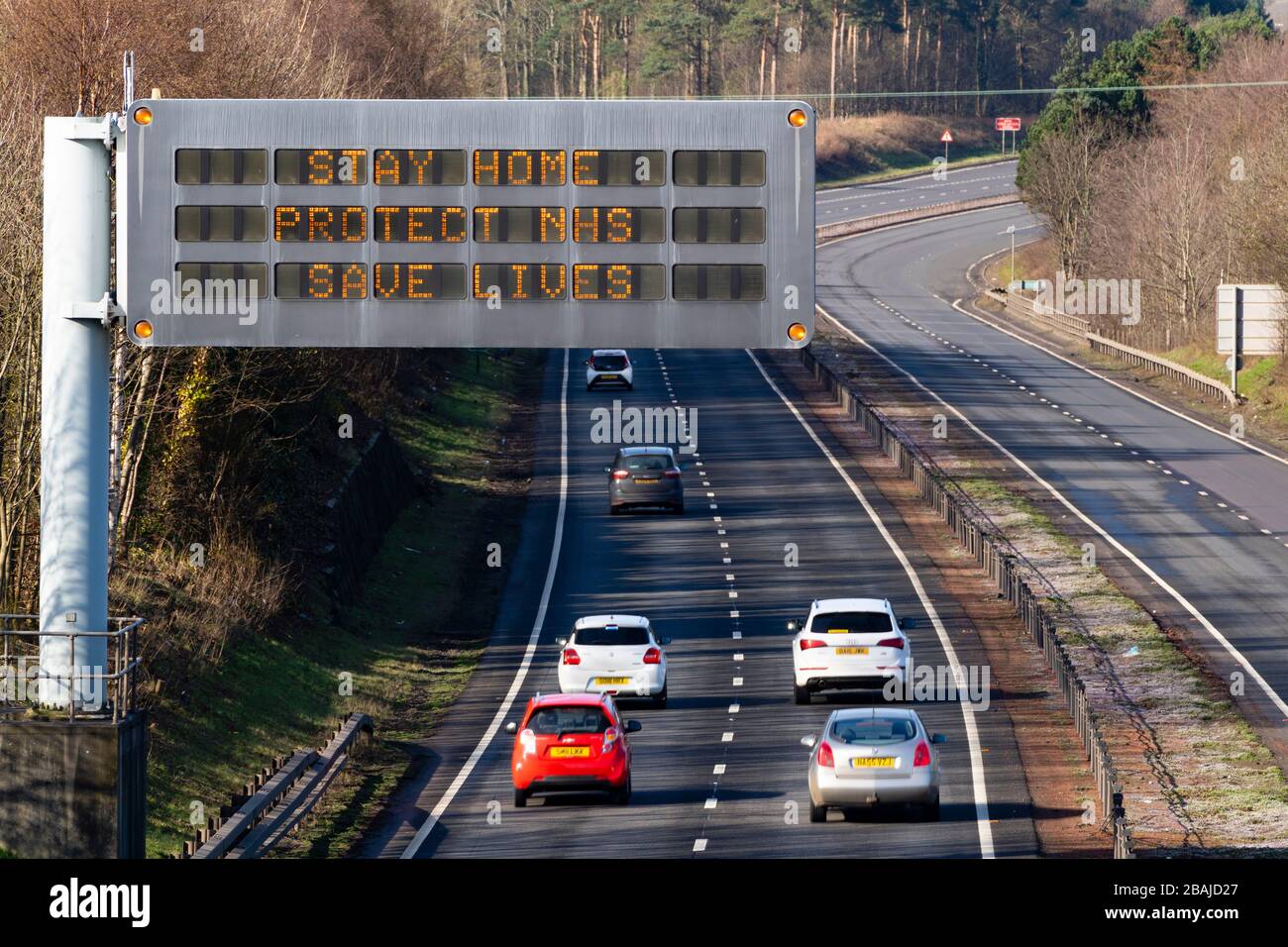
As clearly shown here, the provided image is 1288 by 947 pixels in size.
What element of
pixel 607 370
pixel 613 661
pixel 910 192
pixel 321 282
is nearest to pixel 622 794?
pixel 613 661

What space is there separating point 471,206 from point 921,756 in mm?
9390

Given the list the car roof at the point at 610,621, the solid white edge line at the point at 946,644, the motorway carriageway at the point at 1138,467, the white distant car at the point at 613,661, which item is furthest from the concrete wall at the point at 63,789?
the motorway carriageway at the point at 1138,467

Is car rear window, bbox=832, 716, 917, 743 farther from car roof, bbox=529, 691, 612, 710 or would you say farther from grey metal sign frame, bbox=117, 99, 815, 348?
grey metal sign frame, bbox=117, 99, 815, 348

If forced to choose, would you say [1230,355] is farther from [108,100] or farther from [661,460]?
[108,100]

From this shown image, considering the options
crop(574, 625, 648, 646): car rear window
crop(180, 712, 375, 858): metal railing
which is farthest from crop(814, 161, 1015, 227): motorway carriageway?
crop(180, 712, 375, 858): metal railing

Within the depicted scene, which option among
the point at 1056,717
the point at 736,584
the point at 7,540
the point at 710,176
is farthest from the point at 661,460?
the point at 710,176

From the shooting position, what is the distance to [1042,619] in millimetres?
40562

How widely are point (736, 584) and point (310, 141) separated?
26.4m

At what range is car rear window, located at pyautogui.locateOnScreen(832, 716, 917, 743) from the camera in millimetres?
26328

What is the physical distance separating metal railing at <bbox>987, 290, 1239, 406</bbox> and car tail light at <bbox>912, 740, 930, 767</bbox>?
51.8 meters

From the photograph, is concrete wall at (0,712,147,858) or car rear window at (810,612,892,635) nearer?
concrete wall at (0,712,147,858)

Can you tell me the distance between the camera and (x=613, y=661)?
116 feet

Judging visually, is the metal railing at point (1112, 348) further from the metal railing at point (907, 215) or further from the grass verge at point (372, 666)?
the grass verge at point (372, 666)

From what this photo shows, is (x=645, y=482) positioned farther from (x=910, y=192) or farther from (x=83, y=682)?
(x=910, y=192)
